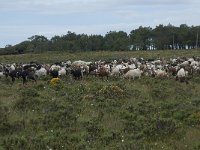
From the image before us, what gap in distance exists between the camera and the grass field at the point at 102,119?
41.0 feet

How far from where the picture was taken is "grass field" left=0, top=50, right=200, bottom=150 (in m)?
12.5

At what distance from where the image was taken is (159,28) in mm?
103125

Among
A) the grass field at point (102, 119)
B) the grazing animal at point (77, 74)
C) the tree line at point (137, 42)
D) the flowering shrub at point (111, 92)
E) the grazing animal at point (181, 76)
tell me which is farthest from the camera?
the tree line at point (137, 42)

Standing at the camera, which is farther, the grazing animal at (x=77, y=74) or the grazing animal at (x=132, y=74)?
the grazing animal at (x=77, y=74)

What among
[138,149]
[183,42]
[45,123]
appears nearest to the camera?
[138,149]

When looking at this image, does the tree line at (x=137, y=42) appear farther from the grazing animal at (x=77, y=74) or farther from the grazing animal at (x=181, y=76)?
the grazing animal at (x=181, y=76)

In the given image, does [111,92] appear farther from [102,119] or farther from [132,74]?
[132,74]

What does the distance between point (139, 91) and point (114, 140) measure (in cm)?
935

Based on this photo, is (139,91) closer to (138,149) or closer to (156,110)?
(156,110)

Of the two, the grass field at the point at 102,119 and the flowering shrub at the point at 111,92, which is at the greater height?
the flowering shrub at the point at 111,92

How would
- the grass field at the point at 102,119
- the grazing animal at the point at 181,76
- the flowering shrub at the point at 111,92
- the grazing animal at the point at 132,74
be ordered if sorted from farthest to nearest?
the grazing animal at the point at 132,74, the grazing animal at the point at 181,76, the flowering shrub at the point at 111,92, the grass field at the point at 102,119

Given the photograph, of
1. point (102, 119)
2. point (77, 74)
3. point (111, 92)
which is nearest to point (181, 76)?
A: point (77, 74)

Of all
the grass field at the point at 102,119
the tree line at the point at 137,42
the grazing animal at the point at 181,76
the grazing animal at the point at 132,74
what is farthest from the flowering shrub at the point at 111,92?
the tree line at the point at 137,42

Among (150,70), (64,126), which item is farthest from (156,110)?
(150,70)
